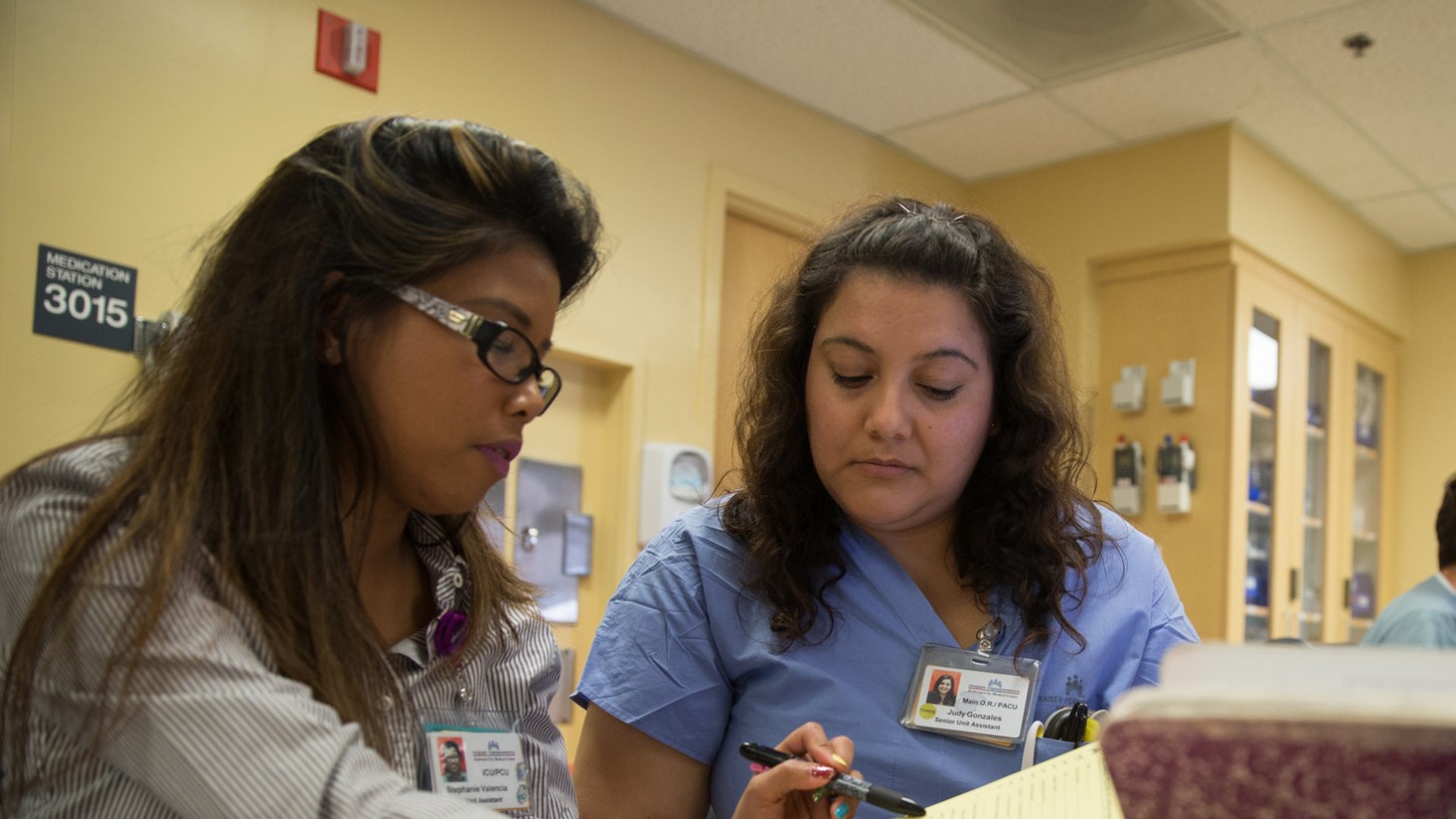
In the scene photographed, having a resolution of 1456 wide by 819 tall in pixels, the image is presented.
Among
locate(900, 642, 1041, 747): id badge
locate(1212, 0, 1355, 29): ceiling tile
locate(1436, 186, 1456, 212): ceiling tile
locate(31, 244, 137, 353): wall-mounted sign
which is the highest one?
locate(1212, 0, 1355, 29): ceiling tile

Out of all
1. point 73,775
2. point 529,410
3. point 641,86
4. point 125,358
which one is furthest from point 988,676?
point 641,86

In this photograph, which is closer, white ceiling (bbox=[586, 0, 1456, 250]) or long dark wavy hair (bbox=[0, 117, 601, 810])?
long dark wavy hair (bbox=[0, 117, 601, 810])

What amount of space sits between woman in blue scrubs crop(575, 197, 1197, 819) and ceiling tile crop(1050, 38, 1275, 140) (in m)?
2.56

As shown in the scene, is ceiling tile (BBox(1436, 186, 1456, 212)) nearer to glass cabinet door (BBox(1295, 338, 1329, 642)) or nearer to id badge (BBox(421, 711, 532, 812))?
glass cabinet door (BBox(1295, 338, 1329, 642))

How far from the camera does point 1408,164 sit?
454cm

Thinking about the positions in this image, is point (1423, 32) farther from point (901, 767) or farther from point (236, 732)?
point (236, 732)

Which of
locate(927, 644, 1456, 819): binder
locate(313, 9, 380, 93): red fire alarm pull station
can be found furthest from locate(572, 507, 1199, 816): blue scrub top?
locate(313, 9, 380, 93): red fire alarm pull station

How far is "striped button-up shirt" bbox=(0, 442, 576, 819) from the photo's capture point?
762 millimetres

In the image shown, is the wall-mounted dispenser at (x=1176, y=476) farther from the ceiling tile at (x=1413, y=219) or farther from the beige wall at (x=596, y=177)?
the ceiling tile at (x=1413, y=219)

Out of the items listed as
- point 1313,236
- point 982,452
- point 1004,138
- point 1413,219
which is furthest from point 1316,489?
point 982,452

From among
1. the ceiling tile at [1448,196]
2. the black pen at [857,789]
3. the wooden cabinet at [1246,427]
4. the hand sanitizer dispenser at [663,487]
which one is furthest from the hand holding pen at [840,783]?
the ceiling tile at [1448,196]

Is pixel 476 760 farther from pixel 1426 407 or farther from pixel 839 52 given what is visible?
pixel 1426 407

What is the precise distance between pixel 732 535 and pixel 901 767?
1.09 feet

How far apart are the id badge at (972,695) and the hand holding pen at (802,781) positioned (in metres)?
0.20
